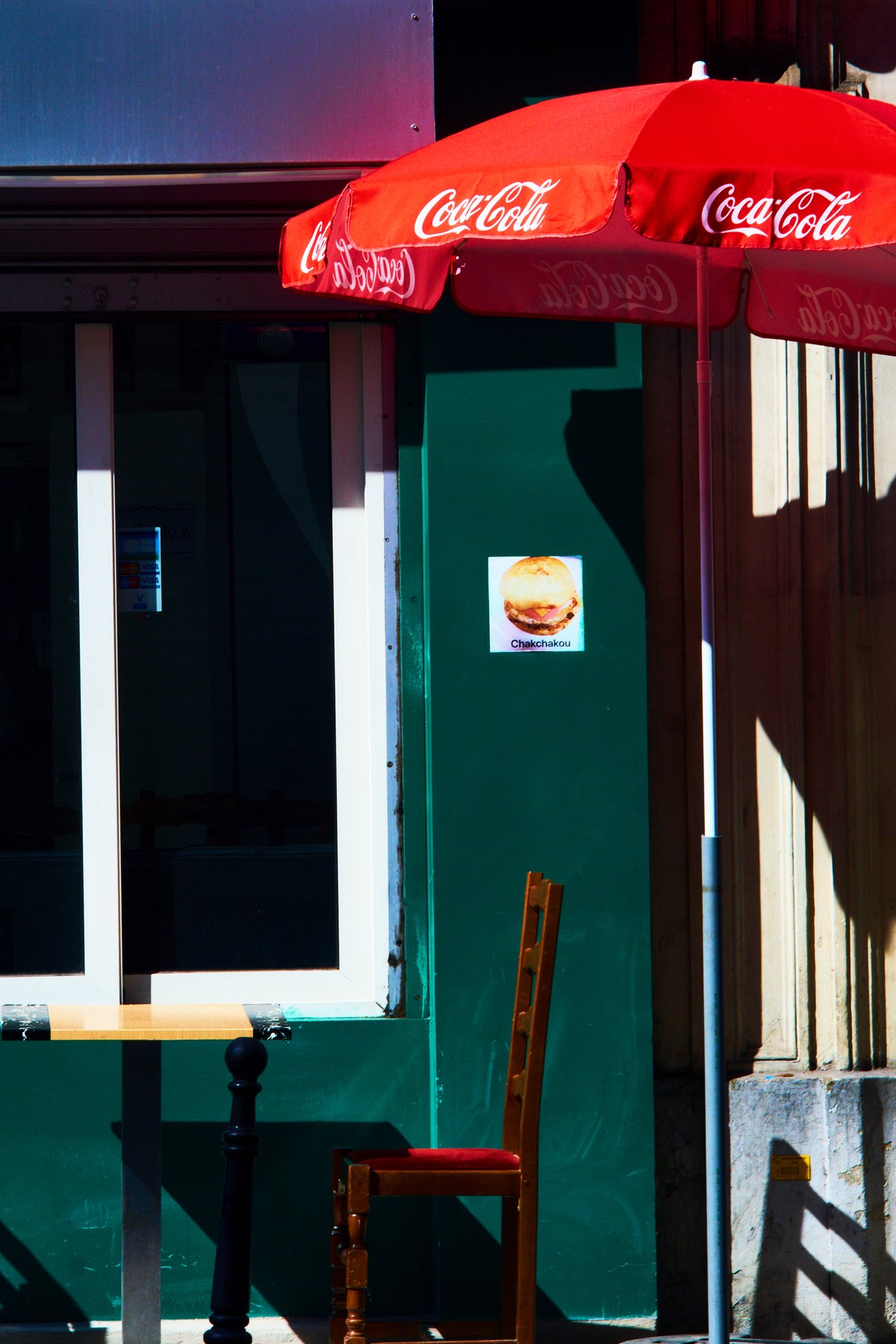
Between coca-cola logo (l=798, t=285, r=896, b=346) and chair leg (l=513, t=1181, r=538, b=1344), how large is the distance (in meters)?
2.30

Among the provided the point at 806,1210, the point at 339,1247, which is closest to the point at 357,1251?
the point at 339,1247

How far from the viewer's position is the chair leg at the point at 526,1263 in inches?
133

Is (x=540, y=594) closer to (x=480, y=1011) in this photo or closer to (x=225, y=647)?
(x=225, y=647)

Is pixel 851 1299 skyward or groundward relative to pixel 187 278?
groundward

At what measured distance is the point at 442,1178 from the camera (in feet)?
11.0

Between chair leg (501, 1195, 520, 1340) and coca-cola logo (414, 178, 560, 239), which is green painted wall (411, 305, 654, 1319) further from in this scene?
coca-cola logo (414, 178, 560, 239)

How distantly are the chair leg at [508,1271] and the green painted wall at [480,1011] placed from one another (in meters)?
0.33

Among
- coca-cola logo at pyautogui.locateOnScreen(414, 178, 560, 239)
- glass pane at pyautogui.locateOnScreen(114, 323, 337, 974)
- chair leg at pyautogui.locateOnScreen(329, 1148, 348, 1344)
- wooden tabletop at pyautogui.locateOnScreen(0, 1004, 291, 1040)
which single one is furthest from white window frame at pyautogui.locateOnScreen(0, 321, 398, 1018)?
coca-cola logo at pyautogui.locateOnScreen(414, 178, 560, 239)

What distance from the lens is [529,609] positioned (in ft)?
13.5

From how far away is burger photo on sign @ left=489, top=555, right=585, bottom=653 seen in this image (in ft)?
13.5

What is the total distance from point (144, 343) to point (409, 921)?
77.5 inches

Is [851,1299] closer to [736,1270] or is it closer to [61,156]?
[736,1270]

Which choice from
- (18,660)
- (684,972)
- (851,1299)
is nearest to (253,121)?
(18,660)

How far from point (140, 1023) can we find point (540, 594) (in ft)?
5.44
